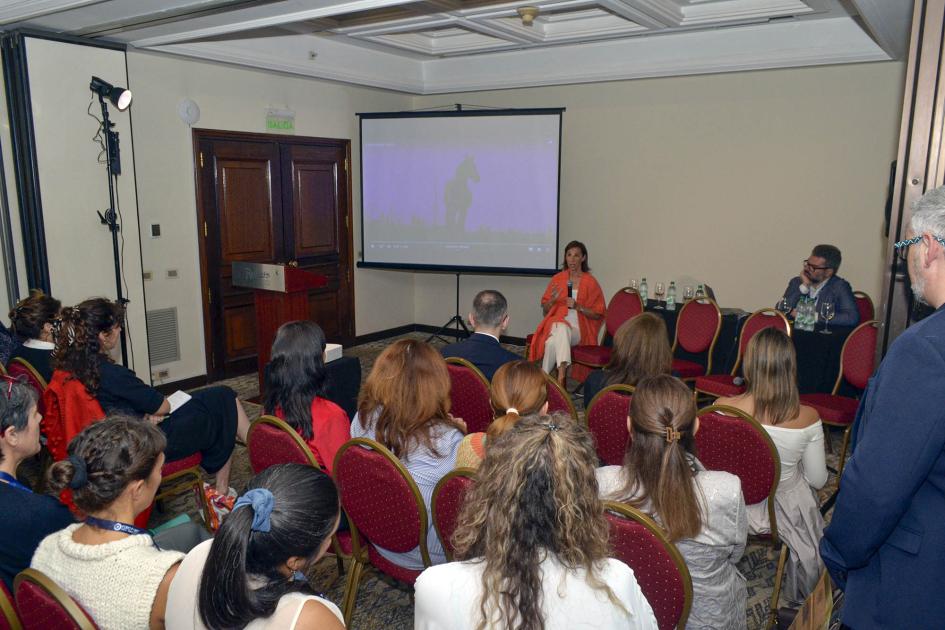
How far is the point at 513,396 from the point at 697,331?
10.4 feet

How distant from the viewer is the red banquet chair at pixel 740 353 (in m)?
4.50

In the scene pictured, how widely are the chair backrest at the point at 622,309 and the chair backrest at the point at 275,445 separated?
12.2 ft

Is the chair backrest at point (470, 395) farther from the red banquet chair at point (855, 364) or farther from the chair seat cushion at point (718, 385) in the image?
the red banquet chair at point (855, 364)

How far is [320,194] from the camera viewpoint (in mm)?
7098

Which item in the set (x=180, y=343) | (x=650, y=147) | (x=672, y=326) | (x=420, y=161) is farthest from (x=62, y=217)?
(x=650, y=147)

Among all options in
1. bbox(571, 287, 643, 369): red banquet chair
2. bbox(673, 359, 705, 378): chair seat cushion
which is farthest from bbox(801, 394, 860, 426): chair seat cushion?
bbox(571, 287, 643, 369): red banquet chair

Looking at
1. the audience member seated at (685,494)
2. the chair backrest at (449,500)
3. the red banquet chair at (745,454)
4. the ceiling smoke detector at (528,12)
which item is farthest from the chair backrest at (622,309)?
the chair backrest at (449,500)

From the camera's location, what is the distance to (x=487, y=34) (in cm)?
631

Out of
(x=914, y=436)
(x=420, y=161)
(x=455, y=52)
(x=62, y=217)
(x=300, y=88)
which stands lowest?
(x=914, y=436)

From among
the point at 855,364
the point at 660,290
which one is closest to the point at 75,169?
the point at 660,290

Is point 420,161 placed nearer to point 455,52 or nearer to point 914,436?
point 455,52

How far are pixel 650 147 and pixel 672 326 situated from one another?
2.16 m

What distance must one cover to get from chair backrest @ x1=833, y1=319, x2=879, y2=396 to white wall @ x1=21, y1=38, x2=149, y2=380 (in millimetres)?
5180

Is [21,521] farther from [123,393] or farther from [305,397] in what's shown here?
[123,393]
